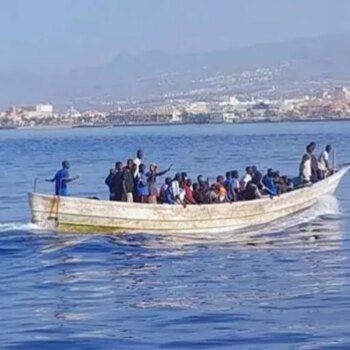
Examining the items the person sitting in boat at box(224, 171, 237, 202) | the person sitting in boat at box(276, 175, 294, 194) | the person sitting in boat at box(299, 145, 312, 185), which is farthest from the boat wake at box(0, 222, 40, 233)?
the person sitting in boat at box(299, 145, 312, 185)

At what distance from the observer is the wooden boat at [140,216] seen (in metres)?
35.5

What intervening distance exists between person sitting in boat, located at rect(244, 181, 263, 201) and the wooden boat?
276 mm

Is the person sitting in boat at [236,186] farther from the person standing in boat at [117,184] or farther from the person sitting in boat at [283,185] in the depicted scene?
the person standing in boat at [117,184]

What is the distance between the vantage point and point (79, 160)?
107312 millimetres

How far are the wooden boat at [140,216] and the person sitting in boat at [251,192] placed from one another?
276 millimetres

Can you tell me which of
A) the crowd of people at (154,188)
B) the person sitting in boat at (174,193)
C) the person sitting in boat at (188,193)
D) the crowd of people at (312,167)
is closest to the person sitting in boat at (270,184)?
the crowd of people at (154,188)

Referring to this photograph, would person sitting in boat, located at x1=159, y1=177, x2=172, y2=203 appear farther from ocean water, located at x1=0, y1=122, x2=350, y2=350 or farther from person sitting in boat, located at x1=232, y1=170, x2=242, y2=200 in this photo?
person sitting in boat, located at x1=232, y1=170, x2=242, y2=200

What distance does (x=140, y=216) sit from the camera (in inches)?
1436

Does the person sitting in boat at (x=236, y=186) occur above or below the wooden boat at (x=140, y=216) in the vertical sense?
above

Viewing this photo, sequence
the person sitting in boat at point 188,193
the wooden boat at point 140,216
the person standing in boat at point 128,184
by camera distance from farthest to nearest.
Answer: the person sitting in boat at point 188,193, the person standing in boat at point 128,184, the wooden boat at point 140,216

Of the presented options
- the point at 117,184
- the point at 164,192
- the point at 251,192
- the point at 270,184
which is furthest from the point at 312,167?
the point at 117,184

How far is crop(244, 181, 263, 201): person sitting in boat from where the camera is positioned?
3956 cm

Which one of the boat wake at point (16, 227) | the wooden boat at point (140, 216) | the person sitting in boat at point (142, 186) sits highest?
the person sitting in boat at point (142, 186)

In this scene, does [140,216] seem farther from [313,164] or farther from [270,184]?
→ [313,164]
